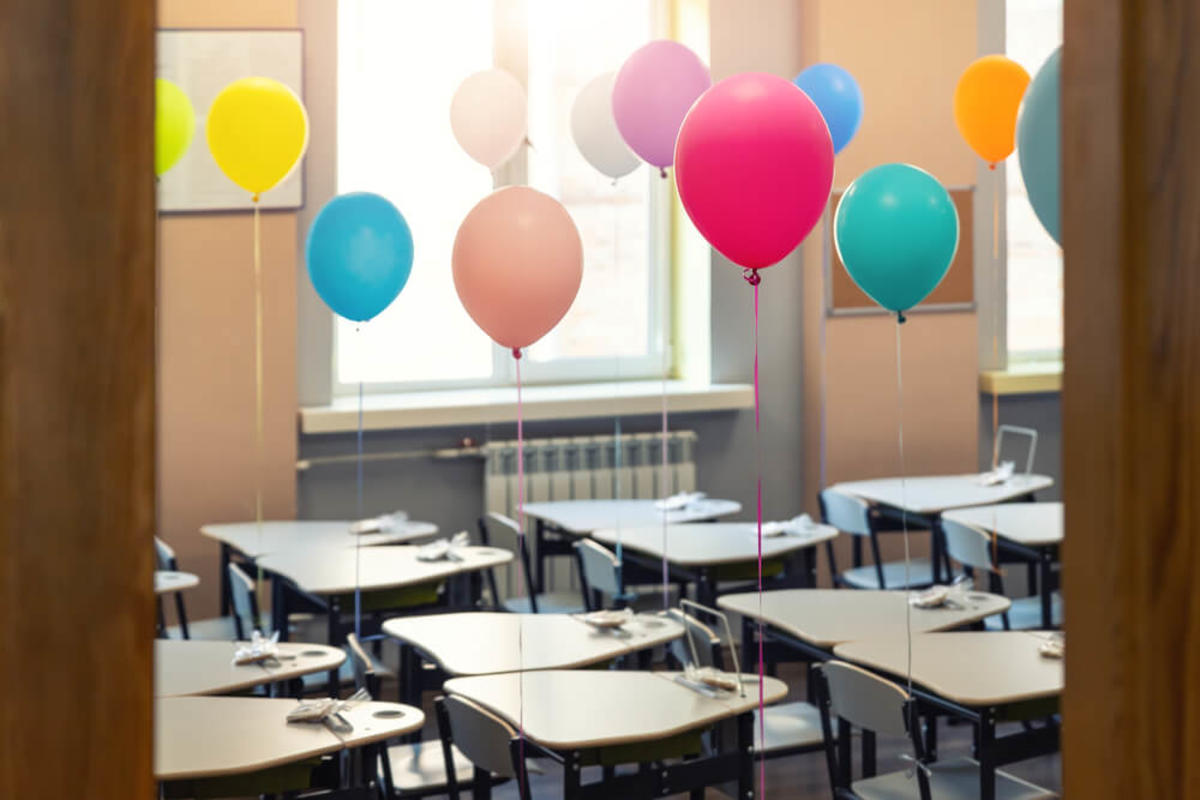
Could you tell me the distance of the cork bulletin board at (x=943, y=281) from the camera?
22.9 ft

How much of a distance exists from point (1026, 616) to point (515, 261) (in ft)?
9.85

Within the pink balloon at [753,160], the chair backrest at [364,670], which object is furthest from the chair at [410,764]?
the pink balloon at [753,160]

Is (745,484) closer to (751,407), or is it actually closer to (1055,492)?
(751,407)

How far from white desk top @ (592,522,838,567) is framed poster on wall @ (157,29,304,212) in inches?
91.6

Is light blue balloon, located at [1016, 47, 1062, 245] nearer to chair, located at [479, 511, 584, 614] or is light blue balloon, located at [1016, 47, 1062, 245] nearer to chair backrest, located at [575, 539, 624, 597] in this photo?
chair backrest, located at [575, 539, 624, 597]

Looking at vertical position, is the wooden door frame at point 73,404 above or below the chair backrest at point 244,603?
above

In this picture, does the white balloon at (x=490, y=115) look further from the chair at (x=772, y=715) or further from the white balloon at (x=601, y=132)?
the chair at (x=772, y=715)

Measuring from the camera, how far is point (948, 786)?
358 cm

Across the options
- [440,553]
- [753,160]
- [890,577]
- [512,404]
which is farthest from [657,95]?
[890,577]

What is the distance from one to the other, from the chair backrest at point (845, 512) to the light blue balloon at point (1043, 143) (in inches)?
152

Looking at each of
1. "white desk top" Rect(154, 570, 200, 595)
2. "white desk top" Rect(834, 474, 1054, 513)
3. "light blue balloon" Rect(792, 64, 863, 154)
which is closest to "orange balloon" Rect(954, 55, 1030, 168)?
"light blue balloon" Rect(792, 64, 863, 154)

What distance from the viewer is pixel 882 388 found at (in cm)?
709

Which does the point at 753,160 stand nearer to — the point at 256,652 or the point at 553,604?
the point at 256,652

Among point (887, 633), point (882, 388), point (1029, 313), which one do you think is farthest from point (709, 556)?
point (1029, 313)
